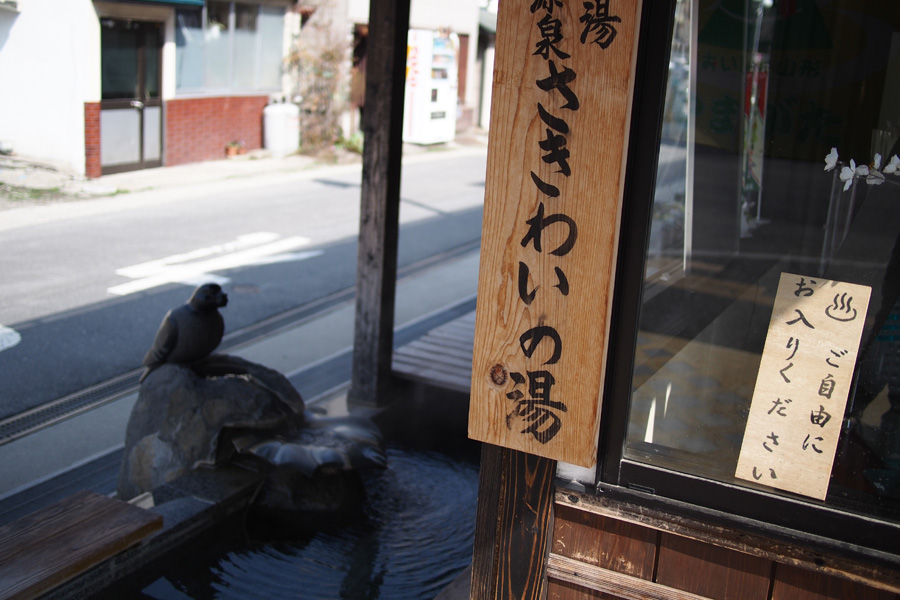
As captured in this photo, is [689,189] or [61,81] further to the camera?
[61,81]

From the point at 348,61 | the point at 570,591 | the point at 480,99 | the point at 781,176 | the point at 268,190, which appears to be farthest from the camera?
the point at 480,99

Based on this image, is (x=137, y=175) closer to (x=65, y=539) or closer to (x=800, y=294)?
(x=65, y=539)

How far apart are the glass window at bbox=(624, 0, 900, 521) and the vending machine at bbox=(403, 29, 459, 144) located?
55.6 feet

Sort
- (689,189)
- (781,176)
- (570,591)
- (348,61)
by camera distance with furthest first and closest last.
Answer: (348,61)
(689,189)
(781,176)
(570,591)

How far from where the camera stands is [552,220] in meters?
1.90

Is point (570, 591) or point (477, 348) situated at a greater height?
point (477, 348)


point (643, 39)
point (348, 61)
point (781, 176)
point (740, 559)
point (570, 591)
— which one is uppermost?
point (348, 61)

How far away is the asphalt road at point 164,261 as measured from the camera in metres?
6.46

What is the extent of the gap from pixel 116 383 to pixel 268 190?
8.20 metres

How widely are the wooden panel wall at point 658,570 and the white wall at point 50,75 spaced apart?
12.6m

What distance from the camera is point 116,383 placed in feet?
19.5

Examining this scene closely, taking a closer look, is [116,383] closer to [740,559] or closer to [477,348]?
[477,348]

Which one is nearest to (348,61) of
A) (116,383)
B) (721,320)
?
(116,383)

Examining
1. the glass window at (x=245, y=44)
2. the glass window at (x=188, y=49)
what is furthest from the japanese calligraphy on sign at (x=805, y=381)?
the glass window at (x=245, y=44)
